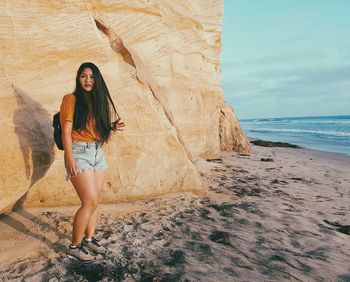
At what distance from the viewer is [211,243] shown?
149 inches

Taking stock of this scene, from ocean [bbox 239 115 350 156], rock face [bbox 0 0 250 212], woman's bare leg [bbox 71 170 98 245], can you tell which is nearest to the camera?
woman's bare leg [bbox 71 170 98 245]

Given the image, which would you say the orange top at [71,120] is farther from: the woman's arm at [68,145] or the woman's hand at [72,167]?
the woman's hand at [72,167]

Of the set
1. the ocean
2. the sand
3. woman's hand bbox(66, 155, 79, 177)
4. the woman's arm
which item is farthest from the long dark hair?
the ocean

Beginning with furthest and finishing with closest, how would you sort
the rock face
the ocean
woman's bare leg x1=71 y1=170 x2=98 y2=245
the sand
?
the ocean, the rock face, woman's bare leg x1=71 y1=170 x2=98 y2=245, the sand

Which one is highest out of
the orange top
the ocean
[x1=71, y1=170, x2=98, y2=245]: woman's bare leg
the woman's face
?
the woman's face

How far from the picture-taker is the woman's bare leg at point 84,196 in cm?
327

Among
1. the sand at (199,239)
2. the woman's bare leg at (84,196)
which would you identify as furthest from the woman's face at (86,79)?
the sand at (199,239)

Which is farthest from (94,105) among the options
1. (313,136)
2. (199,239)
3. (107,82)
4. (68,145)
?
(313,136)

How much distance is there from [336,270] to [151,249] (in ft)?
6.07

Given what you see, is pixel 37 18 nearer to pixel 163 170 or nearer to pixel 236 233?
pixel 163 170

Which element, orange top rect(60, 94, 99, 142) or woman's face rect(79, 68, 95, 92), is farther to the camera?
woman's face rect(79, 68, 95, 92)

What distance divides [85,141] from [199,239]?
1.73m

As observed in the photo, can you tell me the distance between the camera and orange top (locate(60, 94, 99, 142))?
321 centimetres

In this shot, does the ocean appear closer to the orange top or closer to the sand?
the sand
